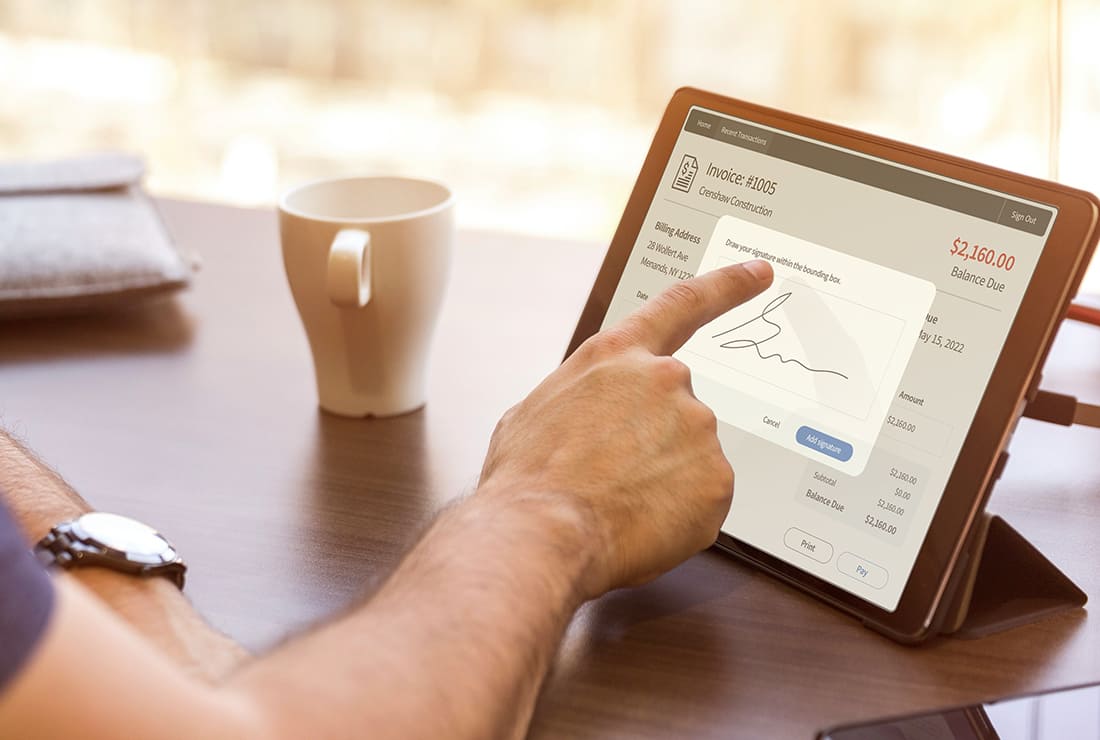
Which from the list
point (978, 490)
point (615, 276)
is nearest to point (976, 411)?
point (978, 490)

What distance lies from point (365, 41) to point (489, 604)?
2.63 meters

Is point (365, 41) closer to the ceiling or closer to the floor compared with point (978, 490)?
closer to the floor

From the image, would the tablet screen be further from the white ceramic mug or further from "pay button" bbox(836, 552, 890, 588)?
the white ceramic mug

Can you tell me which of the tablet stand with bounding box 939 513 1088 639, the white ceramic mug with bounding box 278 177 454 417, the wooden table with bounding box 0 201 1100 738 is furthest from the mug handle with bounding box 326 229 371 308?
the tablet stand with bounding box 939 513 1088 639

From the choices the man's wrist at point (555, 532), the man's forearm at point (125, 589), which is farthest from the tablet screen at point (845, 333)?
the man's forearm at point (125, 589)

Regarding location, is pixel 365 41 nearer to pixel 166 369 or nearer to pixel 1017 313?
pixel 166 369

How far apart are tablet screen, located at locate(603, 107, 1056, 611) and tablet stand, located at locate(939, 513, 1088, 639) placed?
0.05m

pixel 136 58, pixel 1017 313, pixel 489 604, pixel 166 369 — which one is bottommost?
pixel 136 58

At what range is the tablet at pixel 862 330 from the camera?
0.60 meters

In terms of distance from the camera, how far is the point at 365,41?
293 centimetres

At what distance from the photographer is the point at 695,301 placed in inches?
26.0

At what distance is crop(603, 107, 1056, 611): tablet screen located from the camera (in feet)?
2.01
